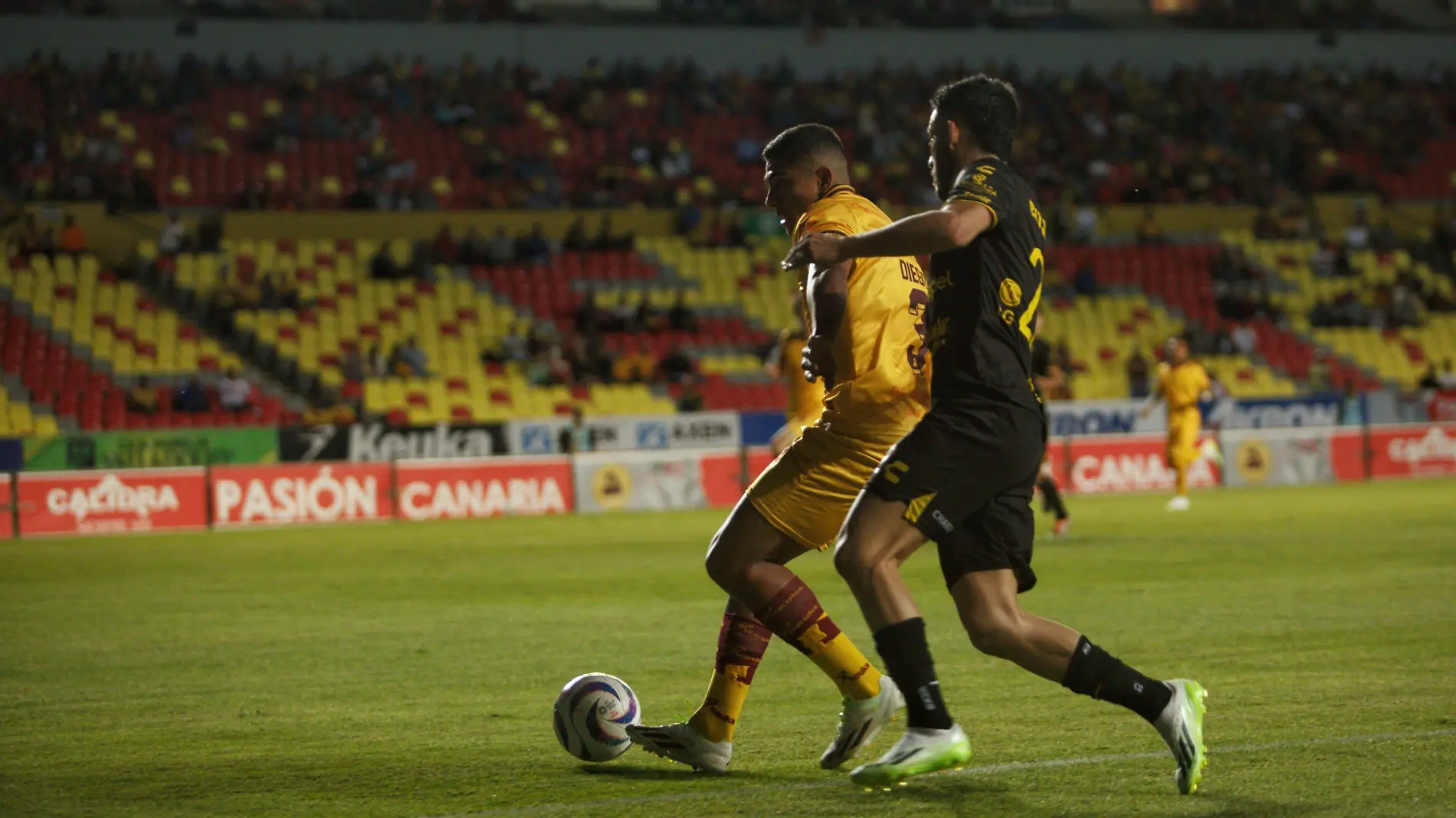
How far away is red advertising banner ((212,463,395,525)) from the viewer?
78.0 feet

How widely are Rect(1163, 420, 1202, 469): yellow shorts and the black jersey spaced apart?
19.1 m

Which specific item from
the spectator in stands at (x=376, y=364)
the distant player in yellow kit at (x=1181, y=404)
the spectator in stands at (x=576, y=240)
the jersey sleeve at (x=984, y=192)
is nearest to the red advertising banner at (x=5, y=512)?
the spectator in stands at (x=376, y=364)

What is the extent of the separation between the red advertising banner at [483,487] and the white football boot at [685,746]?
737 inches

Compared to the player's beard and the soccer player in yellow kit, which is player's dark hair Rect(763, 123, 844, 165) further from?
the player's beard

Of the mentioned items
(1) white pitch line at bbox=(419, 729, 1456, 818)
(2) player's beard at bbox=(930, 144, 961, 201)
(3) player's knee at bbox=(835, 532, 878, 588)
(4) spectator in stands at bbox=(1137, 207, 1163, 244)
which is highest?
(4) spectator in stands at bbox=(1137, 207, 1163, 244)

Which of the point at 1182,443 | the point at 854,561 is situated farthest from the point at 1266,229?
the point at 854,561

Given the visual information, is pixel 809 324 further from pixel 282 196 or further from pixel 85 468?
pixel 282 196

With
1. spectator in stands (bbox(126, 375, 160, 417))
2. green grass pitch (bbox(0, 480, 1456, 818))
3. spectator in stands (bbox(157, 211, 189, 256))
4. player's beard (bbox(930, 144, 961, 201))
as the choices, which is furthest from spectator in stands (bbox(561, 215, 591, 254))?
player's beard (bbox(930, 144, 961, 201))

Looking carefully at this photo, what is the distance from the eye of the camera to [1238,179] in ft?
133

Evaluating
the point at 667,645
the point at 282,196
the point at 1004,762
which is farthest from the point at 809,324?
the point at 282,196

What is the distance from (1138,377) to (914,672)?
91.9ft

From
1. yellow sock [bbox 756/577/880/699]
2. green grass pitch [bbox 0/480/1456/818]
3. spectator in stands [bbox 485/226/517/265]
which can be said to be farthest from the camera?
spectator in stands [bbox 485/226/517/265]

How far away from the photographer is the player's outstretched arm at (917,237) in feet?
17.1

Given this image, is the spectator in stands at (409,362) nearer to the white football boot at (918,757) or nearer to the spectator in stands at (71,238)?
the spectator in stands at (71,238)
